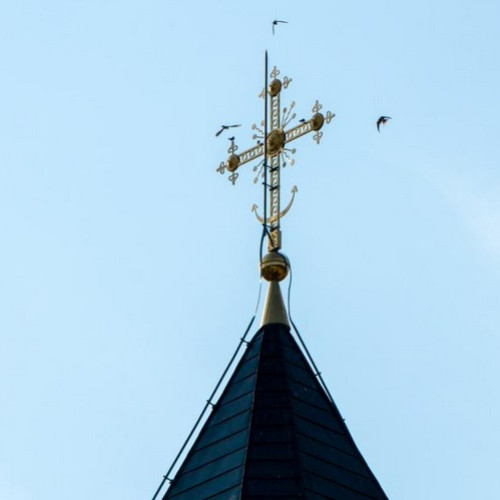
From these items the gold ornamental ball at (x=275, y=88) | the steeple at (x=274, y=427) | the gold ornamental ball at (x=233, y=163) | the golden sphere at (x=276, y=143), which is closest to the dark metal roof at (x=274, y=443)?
the steeple at (x=274, y=427)

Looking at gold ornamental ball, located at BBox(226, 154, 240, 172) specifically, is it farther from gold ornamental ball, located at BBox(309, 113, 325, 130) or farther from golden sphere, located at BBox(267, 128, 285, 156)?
A: gold ornamental ball, located at BBox(309, 113, 325, 130)

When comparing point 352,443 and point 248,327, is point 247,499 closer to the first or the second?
point 352,443

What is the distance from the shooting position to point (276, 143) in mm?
32500

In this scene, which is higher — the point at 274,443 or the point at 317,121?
the point at 317,121

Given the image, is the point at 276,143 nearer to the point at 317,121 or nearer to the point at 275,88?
the point at 317,121

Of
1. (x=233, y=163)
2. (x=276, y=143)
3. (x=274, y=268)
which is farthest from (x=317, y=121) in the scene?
(x=274, y=268)

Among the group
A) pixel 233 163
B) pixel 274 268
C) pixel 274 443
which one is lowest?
pixel 274 443

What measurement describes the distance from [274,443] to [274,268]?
4259 millimetres

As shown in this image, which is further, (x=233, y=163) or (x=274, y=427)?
(x=233, y=163)

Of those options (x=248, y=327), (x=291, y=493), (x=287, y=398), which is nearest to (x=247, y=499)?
(x=291, y=493)

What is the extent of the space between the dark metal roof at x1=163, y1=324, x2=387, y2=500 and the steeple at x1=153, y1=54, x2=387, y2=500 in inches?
0.5

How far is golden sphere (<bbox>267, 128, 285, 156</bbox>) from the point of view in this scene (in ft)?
107

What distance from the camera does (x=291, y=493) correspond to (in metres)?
27.6

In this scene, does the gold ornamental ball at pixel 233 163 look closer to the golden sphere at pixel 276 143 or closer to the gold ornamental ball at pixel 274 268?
the golden sphere at pixel 276 143
